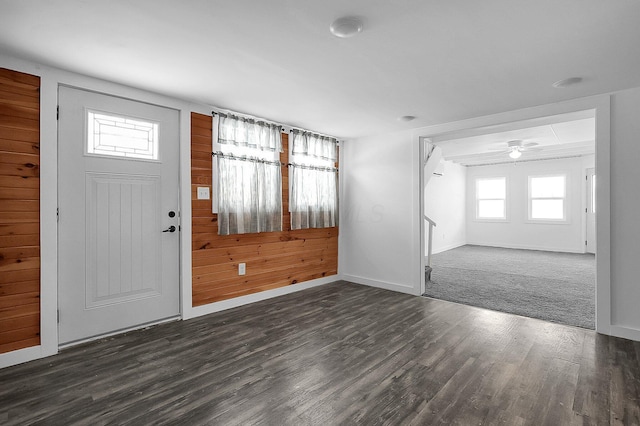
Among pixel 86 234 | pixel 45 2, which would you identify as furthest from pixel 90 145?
pixel 45 2

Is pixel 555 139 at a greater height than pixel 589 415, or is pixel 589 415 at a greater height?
pixel 555 139

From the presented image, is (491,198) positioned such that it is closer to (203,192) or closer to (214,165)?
(214,165)

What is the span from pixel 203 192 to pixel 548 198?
884 centimetres

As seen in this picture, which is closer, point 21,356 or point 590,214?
point 21,356

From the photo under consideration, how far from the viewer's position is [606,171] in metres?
3.04

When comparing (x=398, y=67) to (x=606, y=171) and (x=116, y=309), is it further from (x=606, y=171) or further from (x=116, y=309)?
(x=116, y=309)

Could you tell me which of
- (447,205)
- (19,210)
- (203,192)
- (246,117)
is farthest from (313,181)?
(447,205)

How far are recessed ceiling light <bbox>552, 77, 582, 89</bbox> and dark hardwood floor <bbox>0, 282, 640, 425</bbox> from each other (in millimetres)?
2264

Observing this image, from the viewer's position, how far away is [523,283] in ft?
16.3

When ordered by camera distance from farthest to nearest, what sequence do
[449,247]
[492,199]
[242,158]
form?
[492,199]
[449,247]
[242,158]

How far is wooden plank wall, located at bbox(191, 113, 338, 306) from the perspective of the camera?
346 cm

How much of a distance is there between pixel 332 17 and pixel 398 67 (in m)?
0.86

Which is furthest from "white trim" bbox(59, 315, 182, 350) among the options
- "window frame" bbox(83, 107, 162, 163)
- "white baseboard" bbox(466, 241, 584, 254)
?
"white baseboard" bbox(466, 241, 584, 254)

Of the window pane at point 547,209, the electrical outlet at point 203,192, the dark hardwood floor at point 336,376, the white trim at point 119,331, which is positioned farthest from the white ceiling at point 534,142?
the white trim at point 119,331
